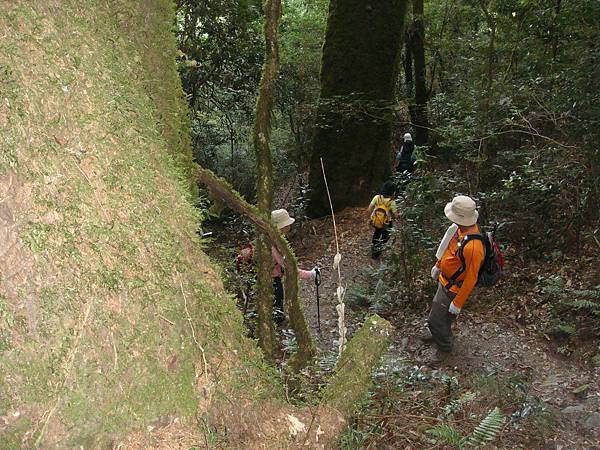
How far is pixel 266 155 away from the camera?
11.2 feet

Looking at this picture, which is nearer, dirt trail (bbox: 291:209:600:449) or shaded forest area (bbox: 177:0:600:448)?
dirt trail (bbox: 291:209:600:449)

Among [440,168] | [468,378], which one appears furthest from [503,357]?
[440,168]

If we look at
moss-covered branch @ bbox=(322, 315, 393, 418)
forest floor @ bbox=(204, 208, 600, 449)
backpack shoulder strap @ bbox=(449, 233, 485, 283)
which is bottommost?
forest floor @ bbox=(204, 208, 600, 449)

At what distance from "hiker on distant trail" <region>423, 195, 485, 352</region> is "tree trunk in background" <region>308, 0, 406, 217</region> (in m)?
6.14

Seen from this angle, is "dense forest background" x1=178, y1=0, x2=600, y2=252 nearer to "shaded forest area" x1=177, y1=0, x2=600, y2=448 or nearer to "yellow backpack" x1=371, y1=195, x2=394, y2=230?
"shaded forest area" x1=177, y1=0, x2=600, y2=448

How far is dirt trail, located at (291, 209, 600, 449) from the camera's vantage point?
193 inches

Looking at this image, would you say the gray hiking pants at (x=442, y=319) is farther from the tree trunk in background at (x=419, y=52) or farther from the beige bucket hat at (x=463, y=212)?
the tree trunk in background at (x=419, y=52)

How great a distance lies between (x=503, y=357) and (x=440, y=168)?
753 centimetres

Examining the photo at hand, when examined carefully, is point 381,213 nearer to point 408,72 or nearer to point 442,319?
point 442,319

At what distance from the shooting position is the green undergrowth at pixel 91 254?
1.27 metres

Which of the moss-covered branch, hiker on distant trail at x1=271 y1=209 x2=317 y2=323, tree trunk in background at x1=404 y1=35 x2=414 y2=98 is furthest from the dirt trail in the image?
tree trunk in background at x1=404 y1=35 x2=414 y2=98

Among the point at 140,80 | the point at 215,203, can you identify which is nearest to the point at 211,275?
the point at 140,80

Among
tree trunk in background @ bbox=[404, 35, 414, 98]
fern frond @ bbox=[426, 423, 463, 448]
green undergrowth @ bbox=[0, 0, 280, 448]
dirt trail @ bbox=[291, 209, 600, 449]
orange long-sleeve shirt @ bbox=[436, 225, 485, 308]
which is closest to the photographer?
green undergrowth @ bbox=[0, 0, 280, 448]

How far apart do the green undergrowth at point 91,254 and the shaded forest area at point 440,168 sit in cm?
99
